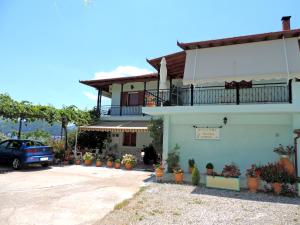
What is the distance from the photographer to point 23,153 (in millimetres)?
17078

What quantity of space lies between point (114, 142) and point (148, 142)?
3732 millimetres

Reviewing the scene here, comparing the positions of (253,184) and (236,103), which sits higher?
(236,103)

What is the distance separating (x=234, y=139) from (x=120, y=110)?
13.5 meters

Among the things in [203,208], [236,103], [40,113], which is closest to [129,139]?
[40,113]

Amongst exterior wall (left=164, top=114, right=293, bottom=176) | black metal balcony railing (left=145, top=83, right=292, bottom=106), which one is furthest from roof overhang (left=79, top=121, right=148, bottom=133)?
exterior wall (left=164, top=114, right=293, bottom=176)

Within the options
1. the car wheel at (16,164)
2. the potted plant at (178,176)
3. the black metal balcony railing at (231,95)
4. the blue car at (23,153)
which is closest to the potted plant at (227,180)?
the potted plant at (178,176)

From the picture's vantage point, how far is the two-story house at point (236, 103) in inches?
537

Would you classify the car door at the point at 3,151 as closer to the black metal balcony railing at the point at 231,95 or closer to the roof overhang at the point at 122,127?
the roof overhang at the point at 122,127

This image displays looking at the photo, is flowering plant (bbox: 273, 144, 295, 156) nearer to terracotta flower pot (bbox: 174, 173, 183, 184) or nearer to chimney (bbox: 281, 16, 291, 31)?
terracotta flower pot (bbox: 174, 173, 183, 184)

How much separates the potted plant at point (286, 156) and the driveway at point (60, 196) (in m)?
7.12

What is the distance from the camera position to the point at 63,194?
10.8m

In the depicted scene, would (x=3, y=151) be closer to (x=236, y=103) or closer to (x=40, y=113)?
(x=40, y=113)

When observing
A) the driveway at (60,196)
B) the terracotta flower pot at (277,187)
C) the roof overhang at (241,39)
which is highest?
the roof overhang at (241,39)

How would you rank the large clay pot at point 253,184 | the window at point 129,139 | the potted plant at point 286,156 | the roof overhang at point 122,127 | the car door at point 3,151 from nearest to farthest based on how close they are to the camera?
the large clay pot at point 253,184
the potted plant at point 286,156
the car door at point 3,151
the roof overhang at point 122,127
the window at point 129,139
